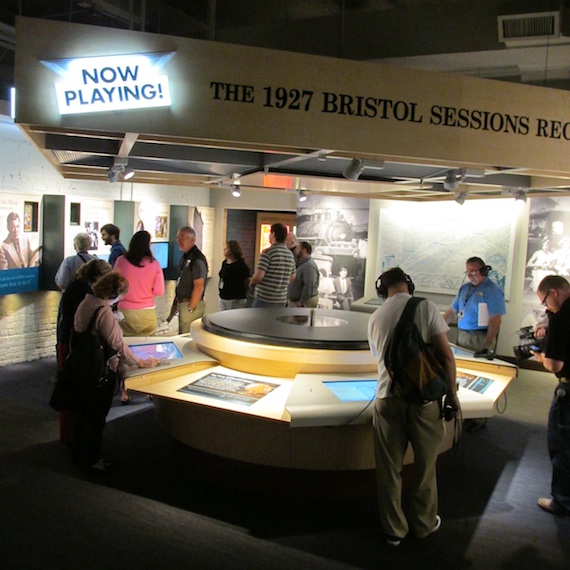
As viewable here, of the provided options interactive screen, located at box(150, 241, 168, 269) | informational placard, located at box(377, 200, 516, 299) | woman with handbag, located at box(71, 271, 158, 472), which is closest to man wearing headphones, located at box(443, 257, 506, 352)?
informational placard, located at box(377, 200, 516, 299)

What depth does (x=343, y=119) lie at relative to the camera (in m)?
3.67

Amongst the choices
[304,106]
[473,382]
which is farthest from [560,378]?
[304,106]

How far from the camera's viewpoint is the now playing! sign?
3.31 m

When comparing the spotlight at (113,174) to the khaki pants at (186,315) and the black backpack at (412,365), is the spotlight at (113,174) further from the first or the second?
the black backpack at (412,365)

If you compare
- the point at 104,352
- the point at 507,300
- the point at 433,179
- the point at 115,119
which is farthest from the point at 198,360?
the point at 507,300

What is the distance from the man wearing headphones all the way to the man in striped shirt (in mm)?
1748

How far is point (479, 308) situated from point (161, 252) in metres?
4.94

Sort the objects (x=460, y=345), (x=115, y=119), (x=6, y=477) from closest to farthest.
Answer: (x=115, y=119) → (x=6, y=477) → (x=460, y=345)

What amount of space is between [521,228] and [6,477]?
653 cm

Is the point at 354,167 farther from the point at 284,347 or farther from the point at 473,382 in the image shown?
the point at 473,382

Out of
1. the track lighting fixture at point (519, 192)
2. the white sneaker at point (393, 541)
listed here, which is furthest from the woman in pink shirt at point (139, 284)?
the track lighting fixture at point (519, 192)

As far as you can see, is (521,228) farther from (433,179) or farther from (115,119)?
(115,119)

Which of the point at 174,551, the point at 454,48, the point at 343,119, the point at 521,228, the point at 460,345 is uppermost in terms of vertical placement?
the point at 454,48

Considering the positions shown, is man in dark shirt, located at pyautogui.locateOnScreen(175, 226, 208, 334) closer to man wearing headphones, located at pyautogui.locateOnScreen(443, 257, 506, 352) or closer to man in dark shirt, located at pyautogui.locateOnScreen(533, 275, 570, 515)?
man wearing headphones, located at pyautogui.locateOnScreen(443, 257, 506, 352)
